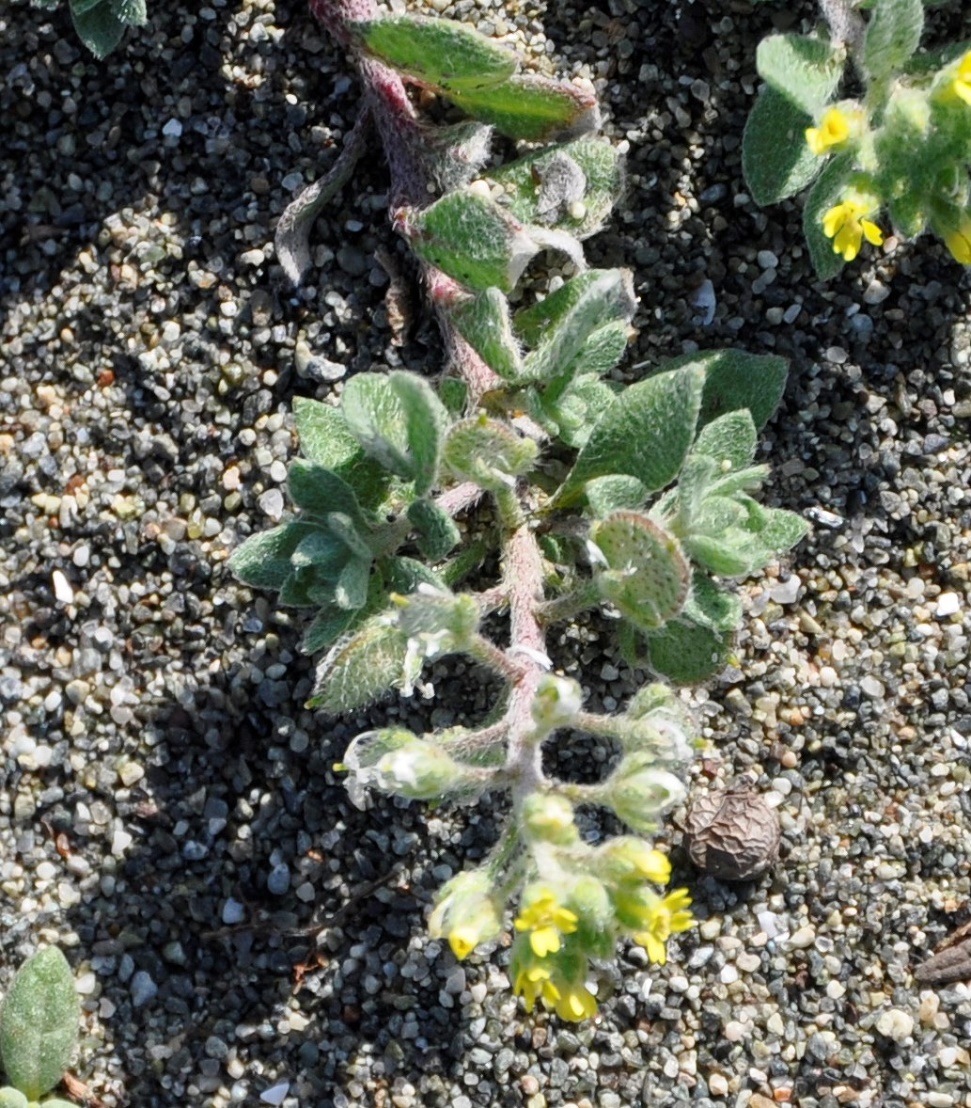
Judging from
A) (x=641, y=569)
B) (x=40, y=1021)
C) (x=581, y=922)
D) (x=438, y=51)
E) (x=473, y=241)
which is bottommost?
(x=40, y=1021)

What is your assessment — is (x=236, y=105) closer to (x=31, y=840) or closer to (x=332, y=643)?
(x=332, y=643)

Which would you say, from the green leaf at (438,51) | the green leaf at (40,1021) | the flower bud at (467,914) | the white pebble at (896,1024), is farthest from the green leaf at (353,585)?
the white pebble at (896,1024)

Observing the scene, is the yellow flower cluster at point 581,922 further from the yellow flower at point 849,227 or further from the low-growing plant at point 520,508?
the yellow flower at point 849,227

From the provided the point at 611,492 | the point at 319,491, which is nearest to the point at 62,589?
the point at 319,491

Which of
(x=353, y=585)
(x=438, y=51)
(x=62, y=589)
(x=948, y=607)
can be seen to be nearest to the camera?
(x=353, y=585)

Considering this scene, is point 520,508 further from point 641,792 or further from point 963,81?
point 963,81

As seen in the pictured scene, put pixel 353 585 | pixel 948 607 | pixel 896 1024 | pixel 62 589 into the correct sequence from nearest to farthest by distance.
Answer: pixel 353 585
pixel 896 1024
pixel 948 607
pixel 62 589

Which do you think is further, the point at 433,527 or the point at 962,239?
the point at 962,239
